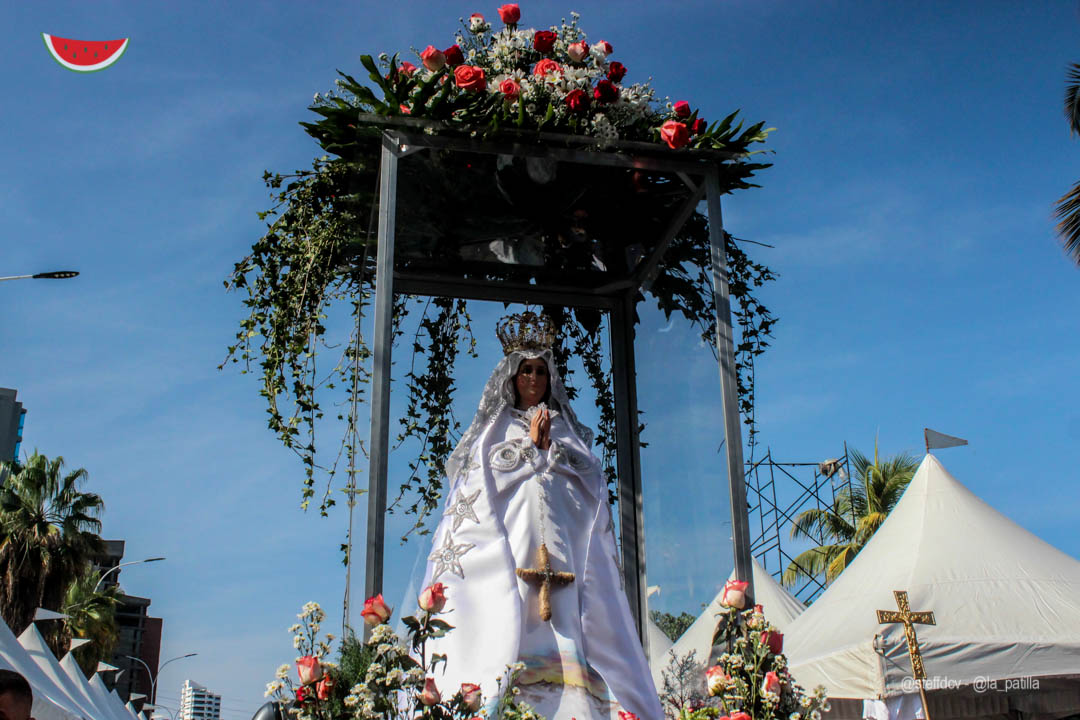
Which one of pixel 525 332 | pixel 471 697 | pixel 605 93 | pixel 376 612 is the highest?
pixel 605 93

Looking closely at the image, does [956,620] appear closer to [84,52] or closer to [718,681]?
[718,681]

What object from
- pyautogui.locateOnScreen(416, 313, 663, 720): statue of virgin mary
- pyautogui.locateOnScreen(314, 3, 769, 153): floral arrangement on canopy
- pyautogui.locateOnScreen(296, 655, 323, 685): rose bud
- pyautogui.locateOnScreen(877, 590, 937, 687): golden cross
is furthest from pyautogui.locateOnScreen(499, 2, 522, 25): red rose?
pyautogui.locateOnScreen(877, 590, 937, 687): golden cross

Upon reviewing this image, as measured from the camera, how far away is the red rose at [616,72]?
7090 millimetres

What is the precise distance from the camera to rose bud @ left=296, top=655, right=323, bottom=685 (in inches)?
164

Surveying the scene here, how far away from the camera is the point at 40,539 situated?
24.0m

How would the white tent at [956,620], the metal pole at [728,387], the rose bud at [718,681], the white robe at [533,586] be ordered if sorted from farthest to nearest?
1. the white tent at [956,620]
2. the metal pole at [728,387]
3. the white robe at [533,586]
4. the rose bud at [718,681]

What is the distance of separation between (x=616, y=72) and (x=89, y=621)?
23.7 m

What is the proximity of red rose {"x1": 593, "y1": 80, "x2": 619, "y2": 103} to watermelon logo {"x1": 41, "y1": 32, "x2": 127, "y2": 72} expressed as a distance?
5255mm

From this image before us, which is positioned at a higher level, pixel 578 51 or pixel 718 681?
pixel 578 51

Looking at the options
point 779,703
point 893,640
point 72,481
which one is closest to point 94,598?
point 72,481

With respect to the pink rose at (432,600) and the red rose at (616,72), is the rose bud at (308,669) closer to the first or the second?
the pink rose at (432,600)

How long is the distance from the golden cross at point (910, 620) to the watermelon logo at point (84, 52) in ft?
32.3

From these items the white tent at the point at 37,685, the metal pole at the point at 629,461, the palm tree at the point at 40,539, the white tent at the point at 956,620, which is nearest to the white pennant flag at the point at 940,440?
the white tent at the point at 956,620

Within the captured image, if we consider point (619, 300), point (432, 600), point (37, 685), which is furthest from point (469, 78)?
point (37, 685)
